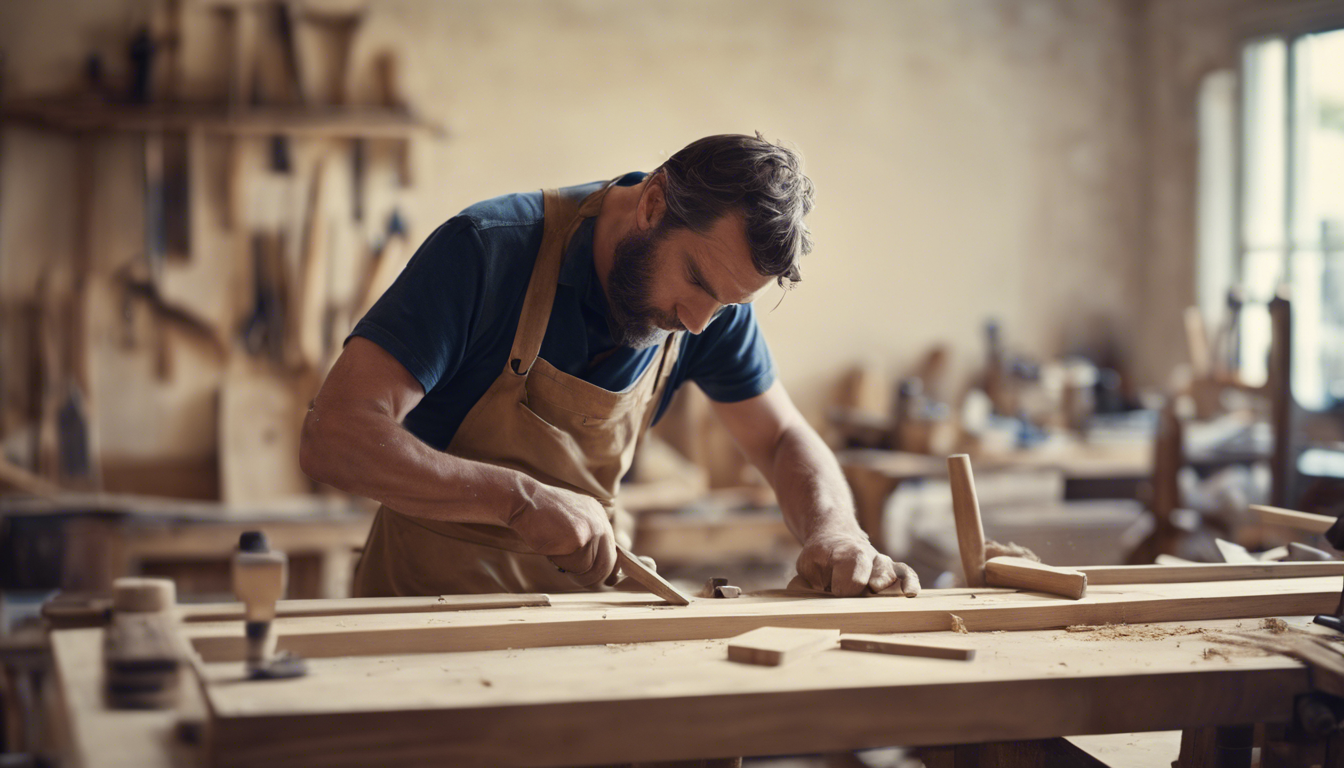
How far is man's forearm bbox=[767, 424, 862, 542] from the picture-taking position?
2201mm

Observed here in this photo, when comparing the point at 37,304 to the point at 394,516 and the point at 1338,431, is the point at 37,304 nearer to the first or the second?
the point at 394,516

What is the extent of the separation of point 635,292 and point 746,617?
2.27 ft

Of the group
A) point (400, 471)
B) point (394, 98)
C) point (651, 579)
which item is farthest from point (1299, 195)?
point (400, 471)

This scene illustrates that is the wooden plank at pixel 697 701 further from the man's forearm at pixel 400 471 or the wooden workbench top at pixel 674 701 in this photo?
the man's forearm at pixel 400 471

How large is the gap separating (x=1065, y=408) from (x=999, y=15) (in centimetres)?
256

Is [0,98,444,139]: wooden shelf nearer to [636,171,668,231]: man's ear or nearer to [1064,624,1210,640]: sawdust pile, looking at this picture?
[636,171,668,231]: man's ear

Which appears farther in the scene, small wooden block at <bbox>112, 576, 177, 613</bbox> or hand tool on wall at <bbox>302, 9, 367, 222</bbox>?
hand tool on wall at <bbox>302, 9, 367, 222</bbox>

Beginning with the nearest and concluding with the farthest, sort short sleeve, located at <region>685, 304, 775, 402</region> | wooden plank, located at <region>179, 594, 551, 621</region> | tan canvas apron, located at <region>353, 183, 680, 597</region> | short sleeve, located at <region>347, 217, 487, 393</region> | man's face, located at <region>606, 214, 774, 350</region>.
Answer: wooden plank, located at <region>179, 594, 551, 621</region>, short sleeve, located at <region>347, 217, 487, 393</region>, man's face, located at <region>606, 214, 774, 350</region>, tan canvas apron, located at <region>353, 183, 680, 597</region>, short sleeve, located at <region>685, 304, 775, 402</region>

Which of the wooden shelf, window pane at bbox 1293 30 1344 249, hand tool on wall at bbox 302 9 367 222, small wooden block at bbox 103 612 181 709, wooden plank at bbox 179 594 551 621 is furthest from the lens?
window pane at bbox 1293 30 1344 249

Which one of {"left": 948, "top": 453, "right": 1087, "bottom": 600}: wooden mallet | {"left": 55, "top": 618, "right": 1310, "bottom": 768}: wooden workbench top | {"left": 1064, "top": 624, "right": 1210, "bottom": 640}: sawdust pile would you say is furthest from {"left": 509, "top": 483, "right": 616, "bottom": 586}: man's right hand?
{"left": 1064, "top": 624, "right": 1210, "bottom": 640}: sawdust pile

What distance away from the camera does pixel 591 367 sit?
86.6 inches

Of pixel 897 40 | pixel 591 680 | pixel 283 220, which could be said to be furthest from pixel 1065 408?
pixel 591 680

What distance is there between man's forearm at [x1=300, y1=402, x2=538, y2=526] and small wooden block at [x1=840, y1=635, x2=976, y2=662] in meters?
0.59

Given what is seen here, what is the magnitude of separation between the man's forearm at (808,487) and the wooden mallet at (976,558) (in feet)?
0.77
